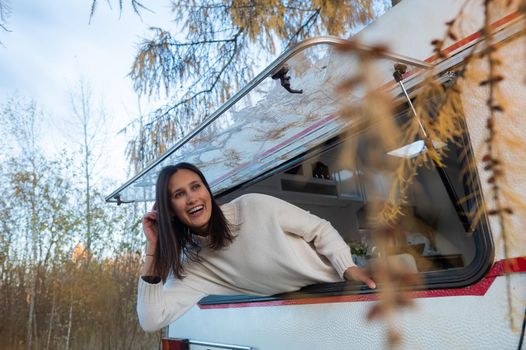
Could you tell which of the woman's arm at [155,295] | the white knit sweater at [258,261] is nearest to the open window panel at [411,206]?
the white knit sweater at [258,261]

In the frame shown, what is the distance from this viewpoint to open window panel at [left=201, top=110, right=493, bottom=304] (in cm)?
163

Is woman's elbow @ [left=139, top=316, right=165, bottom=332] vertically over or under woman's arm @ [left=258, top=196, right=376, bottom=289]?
under

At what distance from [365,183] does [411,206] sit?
12.3 inches

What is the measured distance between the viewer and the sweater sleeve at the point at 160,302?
7.48 ft

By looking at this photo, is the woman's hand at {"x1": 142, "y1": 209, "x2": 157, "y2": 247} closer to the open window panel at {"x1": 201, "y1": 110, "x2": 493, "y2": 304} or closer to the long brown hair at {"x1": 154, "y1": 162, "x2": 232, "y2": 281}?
the long brown hair at {"x1": 154, "y1": 162, "x2": 232, "y2": 281}

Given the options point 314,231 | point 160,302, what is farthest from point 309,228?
point 160,302

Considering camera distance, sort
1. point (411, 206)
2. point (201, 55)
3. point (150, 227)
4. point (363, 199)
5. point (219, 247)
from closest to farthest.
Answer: point (219, 247) → point (150, 227) → point (411, 206) → point (363, 199) → point (201, 55)

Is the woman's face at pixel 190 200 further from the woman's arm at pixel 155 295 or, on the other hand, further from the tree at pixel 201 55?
the tree at pixel 201 55

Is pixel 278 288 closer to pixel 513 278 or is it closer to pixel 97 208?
pixel 513 278

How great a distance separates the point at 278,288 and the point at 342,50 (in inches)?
80.0

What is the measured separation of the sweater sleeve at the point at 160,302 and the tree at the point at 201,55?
183 cm

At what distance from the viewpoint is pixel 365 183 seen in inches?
109

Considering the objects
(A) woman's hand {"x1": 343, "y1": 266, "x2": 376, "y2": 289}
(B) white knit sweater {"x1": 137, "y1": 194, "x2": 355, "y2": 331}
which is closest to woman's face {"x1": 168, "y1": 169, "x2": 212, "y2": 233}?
(B) white knit sweater {"x1": 137, "y1": 194, "x2": 355, "y2": 331}

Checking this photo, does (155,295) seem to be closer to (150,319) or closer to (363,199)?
(150,319)
